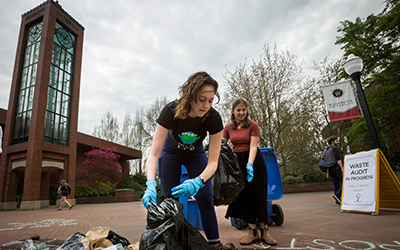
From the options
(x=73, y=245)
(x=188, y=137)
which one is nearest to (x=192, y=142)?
(x=188, y=137)

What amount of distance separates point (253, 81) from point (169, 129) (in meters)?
14.1

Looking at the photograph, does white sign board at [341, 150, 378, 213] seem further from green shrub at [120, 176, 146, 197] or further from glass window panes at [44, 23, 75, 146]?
green shrub at [120, 176, 146, 197]

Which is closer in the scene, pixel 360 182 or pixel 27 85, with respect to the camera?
pixel 360 182

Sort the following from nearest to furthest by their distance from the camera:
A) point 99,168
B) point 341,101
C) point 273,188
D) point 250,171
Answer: point 250,171 → point 273,188 → point 341,101 → point 99,168

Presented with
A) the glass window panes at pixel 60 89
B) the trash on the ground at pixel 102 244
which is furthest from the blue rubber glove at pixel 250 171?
the glass window panes at pixel 60 89

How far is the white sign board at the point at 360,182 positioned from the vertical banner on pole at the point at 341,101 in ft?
9.22

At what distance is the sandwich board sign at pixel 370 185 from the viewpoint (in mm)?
4414

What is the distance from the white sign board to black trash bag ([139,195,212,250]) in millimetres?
4430

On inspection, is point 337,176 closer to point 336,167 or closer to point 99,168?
point 336,167

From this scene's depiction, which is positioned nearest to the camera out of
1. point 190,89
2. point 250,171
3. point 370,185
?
point 190,89

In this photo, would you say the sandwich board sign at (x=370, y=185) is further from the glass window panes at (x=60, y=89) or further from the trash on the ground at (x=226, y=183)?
the glass window panes at (x=60, y=89)

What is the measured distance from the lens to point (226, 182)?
7.78 ft

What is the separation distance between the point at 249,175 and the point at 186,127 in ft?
4.29

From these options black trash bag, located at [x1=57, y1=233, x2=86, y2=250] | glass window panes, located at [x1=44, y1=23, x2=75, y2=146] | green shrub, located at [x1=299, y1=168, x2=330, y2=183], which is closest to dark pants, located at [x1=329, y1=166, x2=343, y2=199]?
black trash bag, located at [x1=57, y1=233, x2=86, y2=250]
